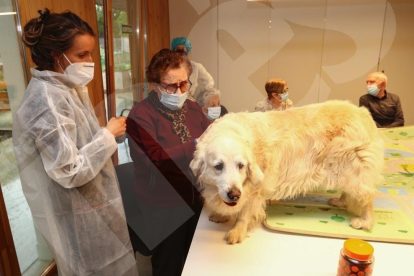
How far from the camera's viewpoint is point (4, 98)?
1.62 m

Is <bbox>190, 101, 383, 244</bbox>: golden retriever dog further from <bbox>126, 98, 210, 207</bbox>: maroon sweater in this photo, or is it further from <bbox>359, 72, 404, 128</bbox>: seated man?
<bbox>359, 72, 404, 128</bbox>: seated man

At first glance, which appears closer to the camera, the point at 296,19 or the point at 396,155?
the point at 396,155

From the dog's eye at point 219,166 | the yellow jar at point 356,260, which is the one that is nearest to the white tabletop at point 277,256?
the yellow jar at point 356,260

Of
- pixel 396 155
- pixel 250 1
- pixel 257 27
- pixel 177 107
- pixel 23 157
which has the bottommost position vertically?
pixel 396 155

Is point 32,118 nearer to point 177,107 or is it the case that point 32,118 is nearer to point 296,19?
point 177,107

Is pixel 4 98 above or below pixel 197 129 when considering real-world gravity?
above

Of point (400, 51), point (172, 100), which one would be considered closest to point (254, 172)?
point (172, 100)

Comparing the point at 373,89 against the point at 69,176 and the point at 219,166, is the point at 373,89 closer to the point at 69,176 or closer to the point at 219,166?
the point at 219,166

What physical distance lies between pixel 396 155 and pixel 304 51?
2576 mm

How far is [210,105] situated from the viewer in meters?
2.56

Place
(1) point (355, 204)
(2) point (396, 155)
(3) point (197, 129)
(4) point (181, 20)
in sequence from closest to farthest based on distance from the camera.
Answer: (1) point (355, 204) → (3) point (197, 129) → (2) point (396, 155) → (4) point (181, 20)

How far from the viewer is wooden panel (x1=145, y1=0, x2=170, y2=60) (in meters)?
3.86

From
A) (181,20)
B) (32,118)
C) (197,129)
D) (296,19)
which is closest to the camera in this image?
(32,118)

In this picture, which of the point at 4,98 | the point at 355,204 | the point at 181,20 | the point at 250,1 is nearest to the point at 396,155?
the point at 355,204
